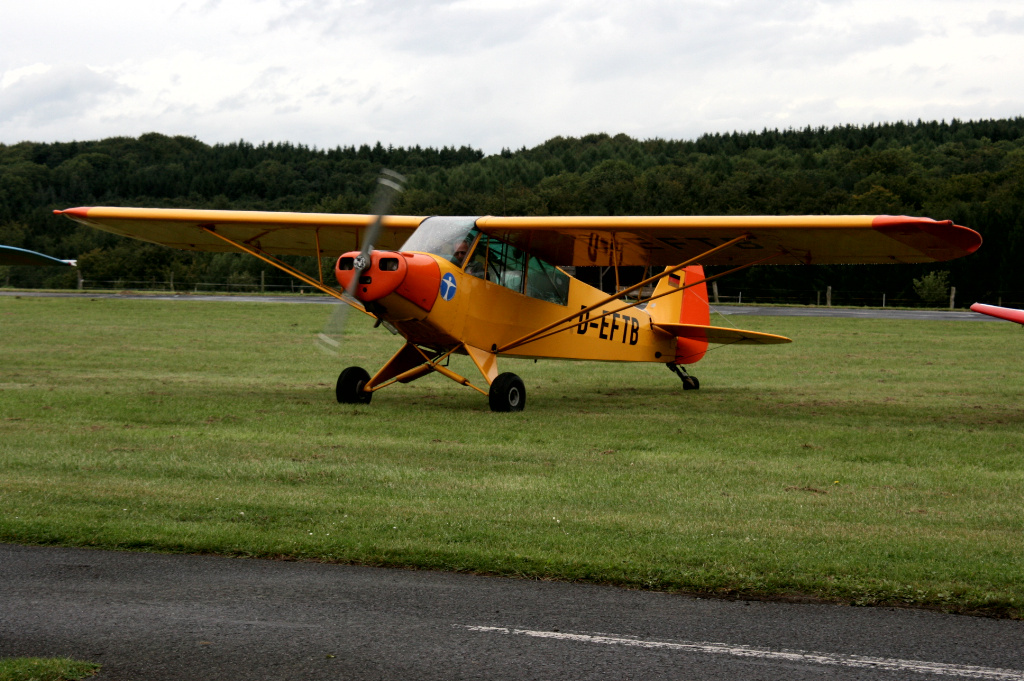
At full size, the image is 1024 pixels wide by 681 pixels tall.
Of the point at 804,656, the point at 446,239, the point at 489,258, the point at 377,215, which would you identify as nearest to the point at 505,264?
the point at 489,258

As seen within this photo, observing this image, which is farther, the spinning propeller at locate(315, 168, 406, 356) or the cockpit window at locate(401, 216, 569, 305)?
the cockpit window at locate(401, 216, 569, 305)

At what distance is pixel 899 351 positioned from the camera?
91.7ft

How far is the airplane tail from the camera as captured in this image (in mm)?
19406

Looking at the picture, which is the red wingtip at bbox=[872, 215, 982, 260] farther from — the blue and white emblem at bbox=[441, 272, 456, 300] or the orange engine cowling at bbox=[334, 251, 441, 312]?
the orange engine cowling at bbox=[334, 251, 441, 312]

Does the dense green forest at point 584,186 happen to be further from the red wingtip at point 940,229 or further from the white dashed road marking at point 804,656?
the white dashed road marking at point 804,656

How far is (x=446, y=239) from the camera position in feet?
49.6

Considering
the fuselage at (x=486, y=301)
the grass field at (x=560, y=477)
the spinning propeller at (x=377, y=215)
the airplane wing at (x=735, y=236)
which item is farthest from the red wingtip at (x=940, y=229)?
the spinning propeller at (x=377, y=215)

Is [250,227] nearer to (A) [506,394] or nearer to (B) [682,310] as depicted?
(A) [506,394]

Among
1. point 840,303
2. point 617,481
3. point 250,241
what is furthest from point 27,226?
point 617,481

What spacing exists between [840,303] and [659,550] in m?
59.1

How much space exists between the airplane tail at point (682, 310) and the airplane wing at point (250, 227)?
509cm

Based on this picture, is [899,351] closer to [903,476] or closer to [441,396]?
[441,396]

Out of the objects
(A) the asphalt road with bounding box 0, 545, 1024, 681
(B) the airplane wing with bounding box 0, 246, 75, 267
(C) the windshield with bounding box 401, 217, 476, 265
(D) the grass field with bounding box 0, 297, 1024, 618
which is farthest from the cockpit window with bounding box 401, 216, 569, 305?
(B) the airplane wing with bounding box 0, 246, 75, 267

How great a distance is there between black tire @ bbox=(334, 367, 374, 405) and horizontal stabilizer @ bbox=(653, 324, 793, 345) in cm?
642
